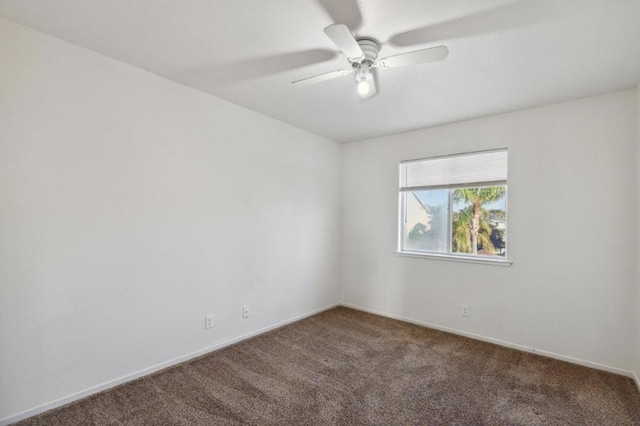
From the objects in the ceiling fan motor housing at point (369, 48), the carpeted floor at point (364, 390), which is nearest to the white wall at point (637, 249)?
the carpeted floor at point (364, 390)

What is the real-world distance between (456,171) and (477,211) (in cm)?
53

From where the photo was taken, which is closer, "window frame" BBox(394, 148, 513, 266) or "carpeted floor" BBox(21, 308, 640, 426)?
"carpeted floor" BBox(21, 308, 640, 426)

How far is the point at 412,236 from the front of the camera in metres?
3.99

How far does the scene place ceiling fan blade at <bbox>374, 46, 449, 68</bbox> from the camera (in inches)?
68.5

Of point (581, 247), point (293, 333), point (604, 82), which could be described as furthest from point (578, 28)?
point (293, 333)

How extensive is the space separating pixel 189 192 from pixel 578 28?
306 cm

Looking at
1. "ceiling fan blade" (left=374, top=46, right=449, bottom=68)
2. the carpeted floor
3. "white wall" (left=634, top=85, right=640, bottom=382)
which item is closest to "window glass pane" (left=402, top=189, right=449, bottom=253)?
the carpeted floor

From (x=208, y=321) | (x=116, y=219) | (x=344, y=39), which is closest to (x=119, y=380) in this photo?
(x=208, y=321)

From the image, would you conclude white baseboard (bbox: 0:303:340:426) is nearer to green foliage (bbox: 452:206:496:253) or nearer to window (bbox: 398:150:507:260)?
window (bbox: 398:150:507:260)

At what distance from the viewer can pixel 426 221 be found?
12.7 feet

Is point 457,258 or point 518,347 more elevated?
point 457,258

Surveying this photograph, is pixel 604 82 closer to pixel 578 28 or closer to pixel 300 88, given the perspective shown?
pixel 578 28

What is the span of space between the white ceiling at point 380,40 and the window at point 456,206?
2.47 feet

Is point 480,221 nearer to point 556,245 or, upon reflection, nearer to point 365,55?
point 556,245
